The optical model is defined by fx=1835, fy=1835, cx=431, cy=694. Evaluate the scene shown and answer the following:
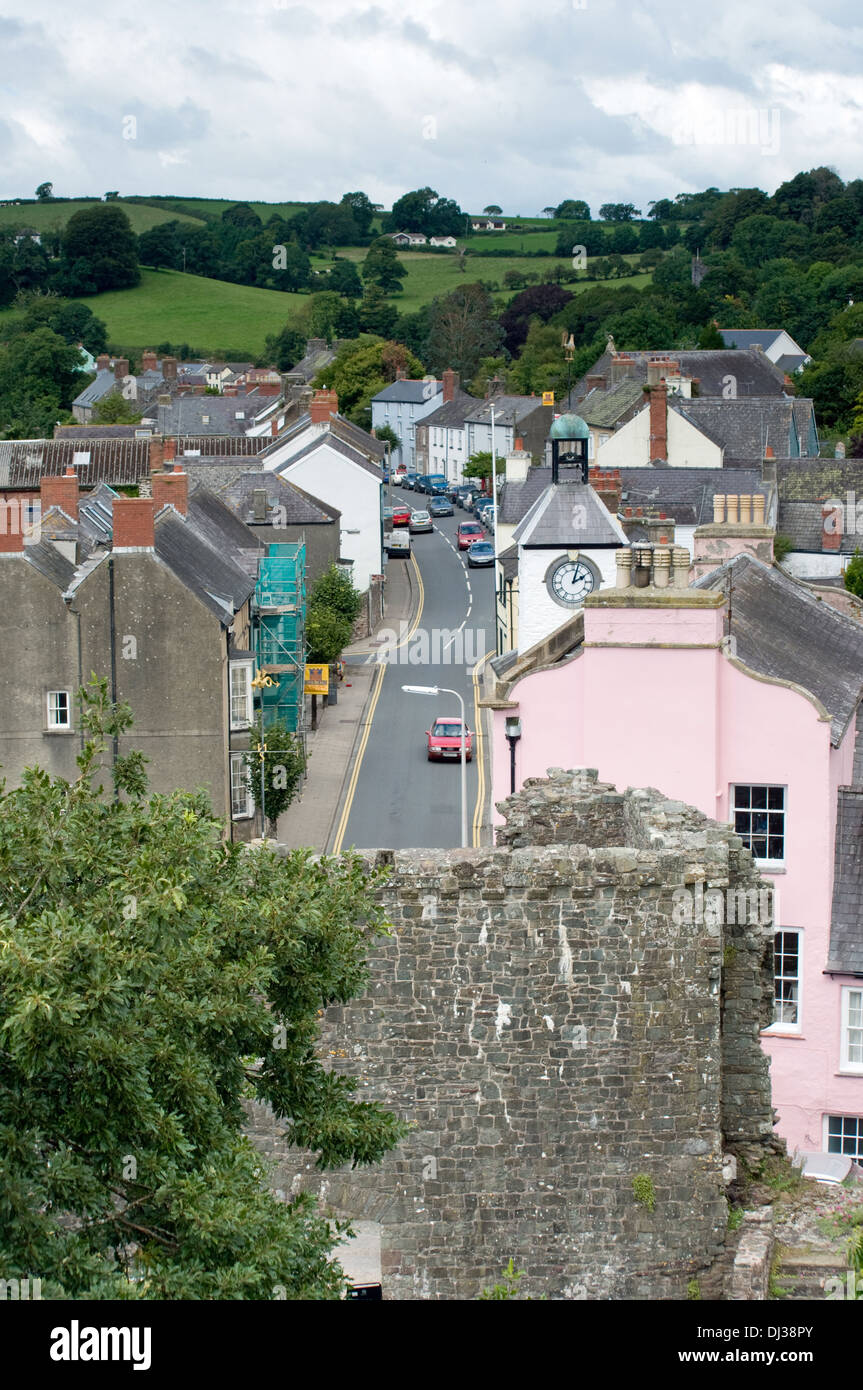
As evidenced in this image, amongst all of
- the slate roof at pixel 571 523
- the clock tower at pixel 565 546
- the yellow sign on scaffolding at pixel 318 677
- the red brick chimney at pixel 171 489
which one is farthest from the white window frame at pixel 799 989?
the yellow sign on scaffolding at pixel 318 677

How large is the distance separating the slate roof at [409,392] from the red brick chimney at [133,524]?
106656mm

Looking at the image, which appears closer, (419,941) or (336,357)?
(419,941)

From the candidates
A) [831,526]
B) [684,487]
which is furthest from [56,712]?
[831,526]

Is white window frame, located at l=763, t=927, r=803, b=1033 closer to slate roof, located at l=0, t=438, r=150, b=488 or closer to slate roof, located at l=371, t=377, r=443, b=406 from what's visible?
slate roof, located at l=0, t=438, r=150, b=488

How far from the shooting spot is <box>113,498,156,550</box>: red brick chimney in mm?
45125

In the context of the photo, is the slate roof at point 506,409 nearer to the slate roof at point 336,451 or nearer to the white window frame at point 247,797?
the slate roof at point 336,451

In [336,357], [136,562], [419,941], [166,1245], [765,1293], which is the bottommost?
[765,1293]

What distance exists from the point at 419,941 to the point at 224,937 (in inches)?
119

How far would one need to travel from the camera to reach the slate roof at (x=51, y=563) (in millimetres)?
46094

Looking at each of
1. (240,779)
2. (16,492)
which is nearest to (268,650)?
(240,779)

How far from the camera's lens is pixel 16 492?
306 ft

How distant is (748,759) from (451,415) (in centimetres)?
11821

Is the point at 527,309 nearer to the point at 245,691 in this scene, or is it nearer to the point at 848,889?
the point at 245,691

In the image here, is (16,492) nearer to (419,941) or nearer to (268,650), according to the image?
(268,650)
